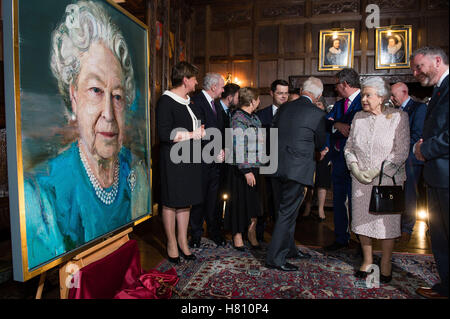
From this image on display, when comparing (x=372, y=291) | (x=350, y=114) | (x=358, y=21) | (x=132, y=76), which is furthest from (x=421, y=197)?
(x=132, y=76)

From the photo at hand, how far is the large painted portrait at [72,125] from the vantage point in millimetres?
1579

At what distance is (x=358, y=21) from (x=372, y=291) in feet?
18.0

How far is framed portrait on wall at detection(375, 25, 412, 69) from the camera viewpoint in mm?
6051

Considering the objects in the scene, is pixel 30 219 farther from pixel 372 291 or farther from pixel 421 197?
pixel 421 197

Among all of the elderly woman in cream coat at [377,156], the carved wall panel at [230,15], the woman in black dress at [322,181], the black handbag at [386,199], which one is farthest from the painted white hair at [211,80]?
the carved wall panel at [230,15]

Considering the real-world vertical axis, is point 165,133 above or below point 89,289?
above

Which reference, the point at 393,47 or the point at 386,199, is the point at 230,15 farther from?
the point at 386,199

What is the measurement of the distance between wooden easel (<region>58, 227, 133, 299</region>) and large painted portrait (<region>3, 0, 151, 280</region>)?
7cm

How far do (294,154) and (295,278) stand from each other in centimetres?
103

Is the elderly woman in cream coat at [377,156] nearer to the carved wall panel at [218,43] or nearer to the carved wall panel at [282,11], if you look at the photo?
the carved wall panel at [282,11]

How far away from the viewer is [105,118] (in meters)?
2.23

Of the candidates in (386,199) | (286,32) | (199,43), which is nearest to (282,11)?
(286,32)

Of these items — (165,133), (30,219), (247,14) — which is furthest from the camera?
(247,14)

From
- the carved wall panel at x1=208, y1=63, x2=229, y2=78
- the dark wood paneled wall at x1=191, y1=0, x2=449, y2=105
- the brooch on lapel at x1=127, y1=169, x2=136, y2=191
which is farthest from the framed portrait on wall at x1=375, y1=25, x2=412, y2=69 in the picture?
the brooch on lapel at x1=127, y1=169, x2=136, y2=191
